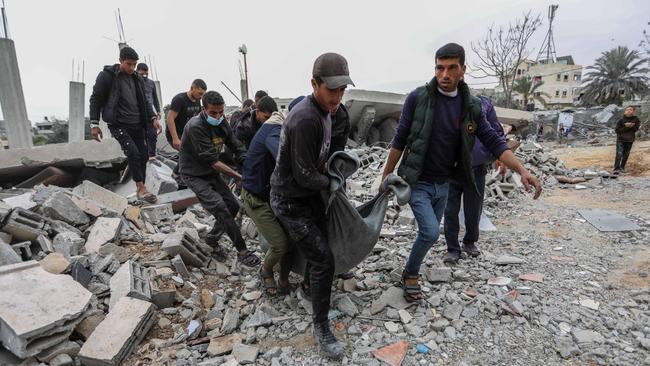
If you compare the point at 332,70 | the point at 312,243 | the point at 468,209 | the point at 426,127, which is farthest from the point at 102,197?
the point at 468,209

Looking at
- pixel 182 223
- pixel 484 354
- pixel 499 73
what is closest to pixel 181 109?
pixel 182 223

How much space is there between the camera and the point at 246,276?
3330 millimetres

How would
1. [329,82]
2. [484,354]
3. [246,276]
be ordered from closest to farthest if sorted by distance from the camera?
[329,82]
[484,354]
[246,276]

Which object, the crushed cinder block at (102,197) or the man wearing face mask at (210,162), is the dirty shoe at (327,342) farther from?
the crushed cinder block at (102,197)

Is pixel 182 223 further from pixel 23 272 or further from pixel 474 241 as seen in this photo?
pixel 474 241

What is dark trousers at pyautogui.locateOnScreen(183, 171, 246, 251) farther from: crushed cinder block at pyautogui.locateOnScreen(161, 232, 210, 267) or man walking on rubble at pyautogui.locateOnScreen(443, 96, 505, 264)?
man walking on rubble at pyautogui.locateOnScreen(443, 96, 505, 264)

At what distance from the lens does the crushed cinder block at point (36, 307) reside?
1982 mm

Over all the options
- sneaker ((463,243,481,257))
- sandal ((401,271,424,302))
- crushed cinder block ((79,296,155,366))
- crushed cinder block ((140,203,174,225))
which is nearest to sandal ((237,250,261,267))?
crushed cinder block ((79,296,155,366))

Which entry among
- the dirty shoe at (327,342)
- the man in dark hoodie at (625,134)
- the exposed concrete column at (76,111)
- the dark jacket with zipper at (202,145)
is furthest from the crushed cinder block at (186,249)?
the man in dark hoodie at (625,134)

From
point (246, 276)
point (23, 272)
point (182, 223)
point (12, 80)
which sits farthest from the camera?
point (12, 80)

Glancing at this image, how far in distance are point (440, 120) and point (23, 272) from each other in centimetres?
312

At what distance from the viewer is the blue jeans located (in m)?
2.59

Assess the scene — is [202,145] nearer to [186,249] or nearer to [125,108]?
[186,249]

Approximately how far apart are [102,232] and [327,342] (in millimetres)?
2706
